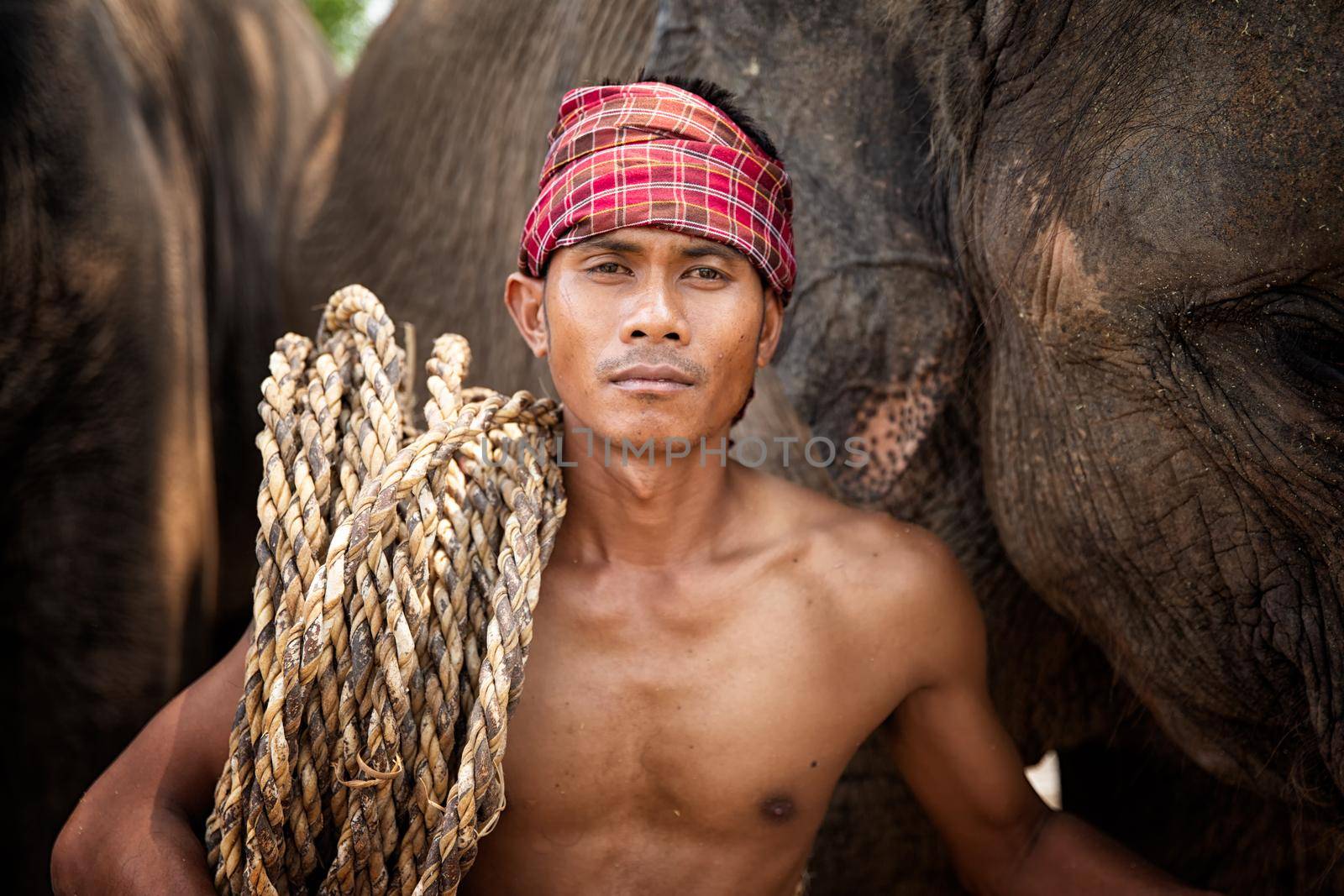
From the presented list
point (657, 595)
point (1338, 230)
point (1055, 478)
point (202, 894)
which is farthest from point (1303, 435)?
point (202, 894)

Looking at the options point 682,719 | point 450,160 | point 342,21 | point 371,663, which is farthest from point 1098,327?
point 342,21

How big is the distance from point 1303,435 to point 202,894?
107 cm

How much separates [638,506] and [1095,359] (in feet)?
1.60

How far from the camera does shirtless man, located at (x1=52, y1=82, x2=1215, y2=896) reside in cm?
127

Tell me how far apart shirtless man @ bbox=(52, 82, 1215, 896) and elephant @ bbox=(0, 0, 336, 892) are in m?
1.19

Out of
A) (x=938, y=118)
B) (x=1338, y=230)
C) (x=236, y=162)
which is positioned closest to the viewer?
(x=1338, y=230)

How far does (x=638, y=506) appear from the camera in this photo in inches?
55.3

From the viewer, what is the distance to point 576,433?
1434 millimetres

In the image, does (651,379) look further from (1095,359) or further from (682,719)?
(1095,359)

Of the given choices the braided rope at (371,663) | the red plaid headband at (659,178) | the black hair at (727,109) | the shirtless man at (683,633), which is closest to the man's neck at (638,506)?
the shirtless man at (683,633)

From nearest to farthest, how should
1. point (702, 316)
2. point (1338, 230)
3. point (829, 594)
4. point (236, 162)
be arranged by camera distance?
point (1338, 230)
point (702, 316)
point (829, 594)
point (236, 162)

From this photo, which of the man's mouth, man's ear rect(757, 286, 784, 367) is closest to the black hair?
man's ear rect(757, 286, 784, 367)

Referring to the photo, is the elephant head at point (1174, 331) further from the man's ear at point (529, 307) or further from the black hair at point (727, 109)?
the man's ear at point (529, 307)

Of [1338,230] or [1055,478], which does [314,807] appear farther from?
[1338,230]
